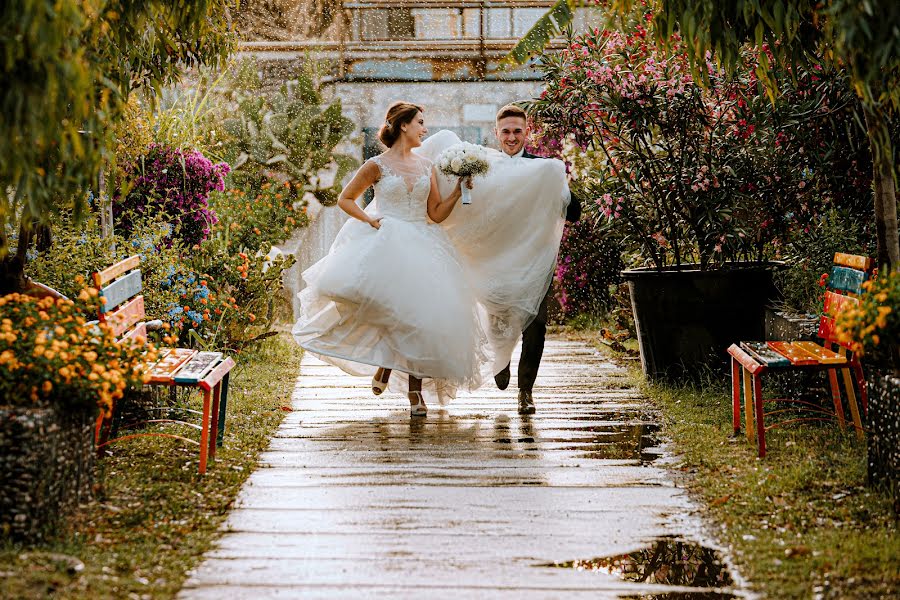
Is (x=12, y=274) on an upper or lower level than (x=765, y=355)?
upper

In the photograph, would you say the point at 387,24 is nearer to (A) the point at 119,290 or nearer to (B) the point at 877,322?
(A) the point at 119,290

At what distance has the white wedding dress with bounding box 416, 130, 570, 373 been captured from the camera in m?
7.95

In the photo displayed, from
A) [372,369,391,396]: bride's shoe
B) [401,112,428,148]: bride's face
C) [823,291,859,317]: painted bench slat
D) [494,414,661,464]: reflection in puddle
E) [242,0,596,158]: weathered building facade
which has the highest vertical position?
[242,0,596,158]: weathered building facade

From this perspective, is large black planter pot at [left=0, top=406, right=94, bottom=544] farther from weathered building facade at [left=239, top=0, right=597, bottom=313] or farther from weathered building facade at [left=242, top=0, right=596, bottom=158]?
weathered building facade at [left=242, top=0, right=596, bottom=158]

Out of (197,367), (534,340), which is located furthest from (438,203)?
(197,367)

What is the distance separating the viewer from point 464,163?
760 cm

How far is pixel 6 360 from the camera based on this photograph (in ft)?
13.8

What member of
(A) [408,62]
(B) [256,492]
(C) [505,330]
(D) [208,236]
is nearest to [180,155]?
(D) [208,236]

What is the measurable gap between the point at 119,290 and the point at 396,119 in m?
2.63

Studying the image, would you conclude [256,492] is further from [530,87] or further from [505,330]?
[530,87]

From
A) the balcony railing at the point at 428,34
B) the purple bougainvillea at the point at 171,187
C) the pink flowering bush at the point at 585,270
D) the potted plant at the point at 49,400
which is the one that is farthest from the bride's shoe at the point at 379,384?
the balcony railing at the point at 428,34

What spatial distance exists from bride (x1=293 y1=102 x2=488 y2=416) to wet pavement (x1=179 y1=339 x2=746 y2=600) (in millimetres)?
392

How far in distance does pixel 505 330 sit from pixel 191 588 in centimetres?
438

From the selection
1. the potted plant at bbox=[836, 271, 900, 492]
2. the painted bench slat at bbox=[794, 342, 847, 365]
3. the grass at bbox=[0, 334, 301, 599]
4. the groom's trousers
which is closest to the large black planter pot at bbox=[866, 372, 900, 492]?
the potted plant at bbox=[836, 271, 900, 492]
